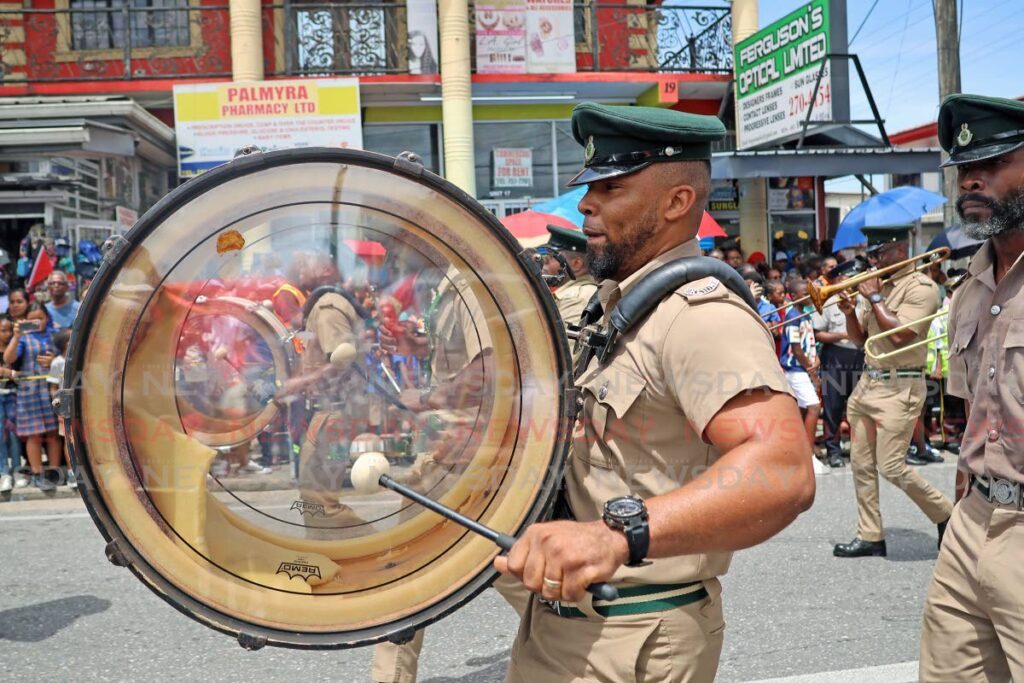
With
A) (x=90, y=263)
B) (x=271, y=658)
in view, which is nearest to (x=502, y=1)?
(x=90, y=263)

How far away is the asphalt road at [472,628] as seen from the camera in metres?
4.13

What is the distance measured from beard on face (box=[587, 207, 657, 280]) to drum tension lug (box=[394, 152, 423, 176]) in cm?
45

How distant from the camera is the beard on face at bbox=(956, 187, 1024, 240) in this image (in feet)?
9.09

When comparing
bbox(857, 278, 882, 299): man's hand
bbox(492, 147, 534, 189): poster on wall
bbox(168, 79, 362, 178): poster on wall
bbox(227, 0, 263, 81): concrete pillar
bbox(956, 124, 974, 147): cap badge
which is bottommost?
bbox(857, 278, 882, 299): man's hand

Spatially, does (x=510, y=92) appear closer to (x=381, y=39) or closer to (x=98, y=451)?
(x=381, y=39)

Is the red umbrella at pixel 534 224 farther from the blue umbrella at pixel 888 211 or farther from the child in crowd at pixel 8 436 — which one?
Result: the child in crowd at pixel 8 436

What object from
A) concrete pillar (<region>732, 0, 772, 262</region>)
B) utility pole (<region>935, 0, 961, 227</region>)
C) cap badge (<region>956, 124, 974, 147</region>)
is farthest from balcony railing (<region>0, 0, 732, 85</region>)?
cap badge (<region>956, 124, 974, 147</region>)

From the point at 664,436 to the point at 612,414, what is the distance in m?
0.11

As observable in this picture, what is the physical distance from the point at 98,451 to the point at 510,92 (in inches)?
544

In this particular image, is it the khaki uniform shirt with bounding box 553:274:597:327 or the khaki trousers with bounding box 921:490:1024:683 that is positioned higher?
the khaki uniform shirt with bounding box 553:274:597:327

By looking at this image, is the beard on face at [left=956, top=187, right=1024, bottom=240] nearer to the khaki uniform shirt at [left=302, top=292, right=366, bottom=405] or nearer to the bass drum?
the bass drum

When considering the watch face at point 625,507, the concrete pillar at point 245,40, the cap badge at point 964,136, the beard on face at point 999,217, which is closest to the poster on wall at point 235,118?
the concrete pillar at point 245,40

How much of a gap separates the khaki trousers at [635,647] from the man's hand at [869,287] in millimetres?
4343

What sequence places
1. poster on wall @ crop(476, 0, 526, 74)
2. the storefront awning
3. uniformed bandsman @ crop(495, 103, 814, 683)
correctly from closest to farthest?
uniformed bandsman @ crop(495, 103, 814, 683) < the storefront awning < poster on wall @ crop(476, 0, 526, 74)
